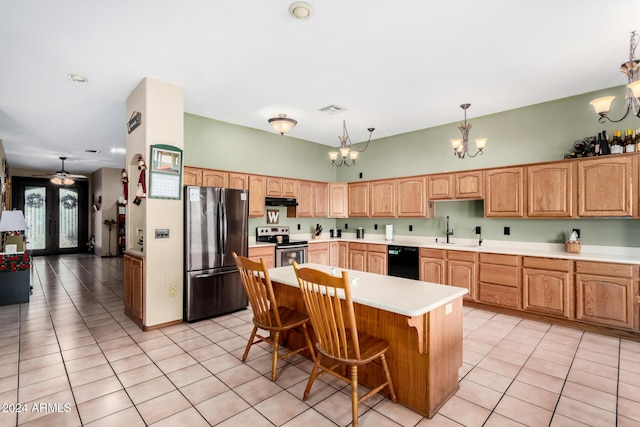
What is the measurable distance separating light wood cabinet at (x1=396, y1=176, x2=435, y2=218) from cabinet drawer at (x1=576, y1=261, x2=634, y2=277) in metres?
2.29

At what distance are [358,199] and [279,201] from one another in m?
1.75

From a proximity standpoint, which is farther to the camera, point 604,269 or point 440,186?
point 440,186

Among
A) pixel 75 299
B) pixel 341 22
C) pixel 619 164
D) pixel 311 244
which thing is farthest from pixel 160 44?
pixel 619 164

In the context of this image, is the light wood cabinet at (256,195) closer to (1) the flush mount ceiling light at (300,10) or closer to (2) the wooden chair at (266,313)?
(2) the wooden chair at (266,313)

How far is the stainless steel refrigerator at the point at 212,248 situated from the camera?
4000mm

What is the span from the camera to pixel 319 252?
20.5 ft

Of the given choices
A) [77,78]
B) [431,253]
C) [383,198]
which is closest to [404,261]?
[431,253]

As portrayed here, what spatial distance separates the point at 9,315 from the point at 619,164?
8108 millimetres

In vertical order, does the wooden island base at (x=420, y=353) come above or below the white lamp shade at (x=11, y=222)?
below

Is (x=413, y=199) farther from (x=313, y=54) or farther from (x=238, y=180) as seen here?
(x=313, y=54)

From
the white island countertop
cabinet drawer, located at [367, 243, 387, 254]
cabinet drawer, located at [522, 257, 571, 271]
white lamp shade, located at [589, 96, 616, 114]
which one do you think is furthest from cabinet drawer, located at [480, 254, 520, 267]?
the white island countertop

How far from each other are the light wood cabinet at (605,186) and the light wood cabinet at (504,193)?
2.21 ft

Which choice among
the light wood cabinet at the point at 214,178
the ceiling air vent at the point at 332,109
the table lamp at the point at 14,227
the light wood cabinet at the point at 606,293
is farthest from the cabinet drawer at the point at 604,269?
the table lamp at the point at 14,227

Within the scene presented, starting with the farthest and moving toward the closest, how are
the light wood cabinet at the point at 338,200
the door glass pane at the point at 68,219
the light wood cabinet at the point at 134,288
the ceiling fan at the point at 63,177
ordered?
the door glass pane at the point at 68,219
the ceiling fan at the point at 63,177
the light wood cabinet at the point at 338,200
the light wood cabinet at the point at 134,288
